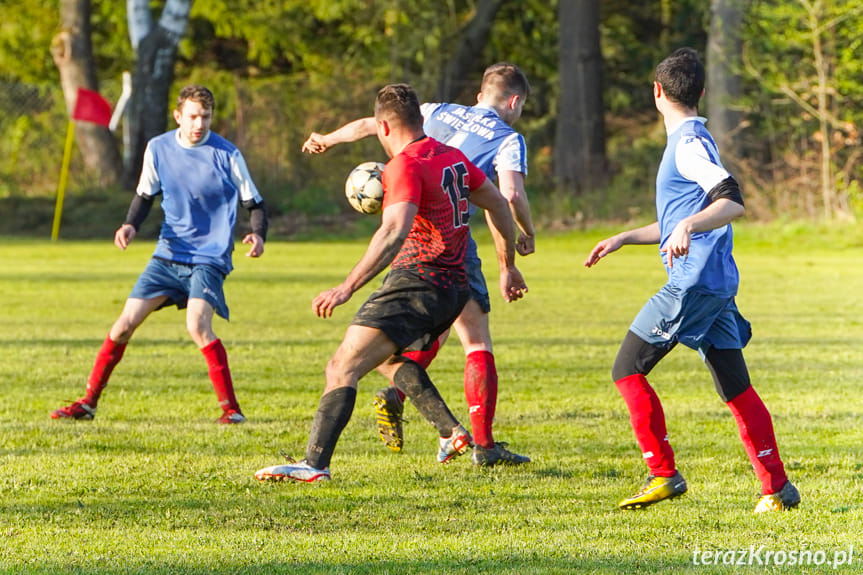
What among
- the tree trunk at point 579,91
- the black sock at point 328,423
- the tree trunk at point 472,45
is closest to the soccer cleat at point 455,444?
the black sock at point 328,423

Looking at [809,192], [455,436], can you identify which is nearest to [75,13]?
[809,192]

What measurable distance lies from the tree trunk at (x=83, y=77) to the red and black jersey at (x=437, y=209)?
→ 2617 cm

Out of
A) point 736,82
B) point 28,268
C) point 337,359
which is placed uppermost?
point 736,82

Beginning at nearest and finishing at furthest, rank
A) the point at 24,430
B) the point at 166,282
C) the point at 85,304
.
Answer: the point at 24,430
the point at 166,282
the point at 85,304

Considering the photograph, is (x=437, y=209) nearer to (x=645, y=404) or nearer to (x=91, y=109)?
(x=645, y=404)

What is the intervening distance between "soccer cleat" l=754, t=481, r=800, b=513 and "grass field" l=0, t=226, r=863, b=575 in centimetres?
8

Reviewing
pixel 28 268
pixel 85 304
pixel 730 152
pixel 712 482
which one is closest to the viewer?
pixel 712 482

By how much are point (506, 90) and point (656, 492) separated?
7.18ft

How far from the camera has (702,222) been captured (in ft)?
15.6

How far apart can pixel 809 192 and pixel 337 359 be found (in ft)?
69.7

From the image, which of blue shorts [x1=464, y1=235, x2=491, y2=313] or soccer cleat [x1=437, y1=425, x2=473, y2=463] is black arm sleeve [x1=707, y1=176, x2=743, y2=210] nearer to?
blue shorts [x1=464, y1=235, x2=491, y2=313]

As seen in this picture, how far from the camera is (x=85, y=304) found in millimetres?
14055

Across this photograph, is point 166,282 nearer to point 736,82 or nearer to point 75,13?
point 736,82

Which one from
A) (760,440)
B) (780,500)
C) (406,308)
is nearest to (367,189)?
(406,308)
